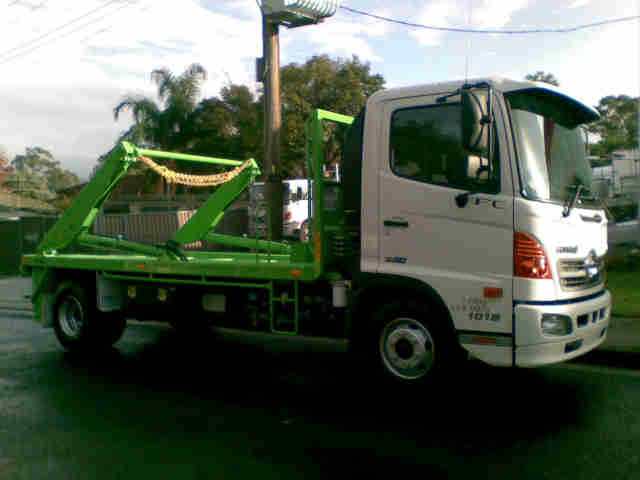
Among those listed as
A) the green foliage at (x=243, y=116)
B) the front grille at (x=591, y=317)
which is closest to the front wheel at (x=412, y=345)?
the front grille at (x=591, y=317)

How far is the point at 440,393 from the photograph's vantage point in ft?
18.8

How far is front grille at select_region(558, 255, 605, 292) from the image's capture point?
16.9 ft

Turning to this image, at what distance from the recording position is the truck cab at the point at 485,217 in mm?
5020

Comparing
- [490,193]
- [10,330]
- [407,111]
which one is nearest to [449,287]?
[490,193]

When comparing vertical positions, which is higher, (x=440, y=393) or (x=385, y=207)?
(x=385, y=207)

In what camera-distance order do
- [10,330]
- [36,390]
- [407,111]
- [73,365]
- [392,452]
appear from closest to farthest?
[392,452] → [407,111] → [36,390] → [73,365] → [10,330]

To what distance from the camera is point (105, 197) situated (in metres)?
8.48

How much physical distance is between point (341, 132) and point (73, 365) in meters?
4.17

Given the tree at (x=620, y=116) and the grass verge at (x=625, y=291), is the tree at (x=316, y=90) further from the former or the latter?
the grass verge at (x=625, y=291)

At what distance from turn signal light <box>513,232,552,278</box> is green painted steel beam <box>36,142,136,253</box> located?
4.99 m

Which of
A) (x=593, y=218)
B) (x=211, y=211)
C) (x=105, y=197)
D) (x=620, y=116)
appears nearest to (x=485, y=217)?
(x=593, y=218)

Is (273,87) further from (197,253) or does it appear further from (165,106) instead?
(165,106)

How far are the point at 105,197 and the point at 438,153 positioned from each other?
4.85 metres

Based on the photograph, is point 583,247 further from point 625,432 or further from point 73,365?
point 73,365
